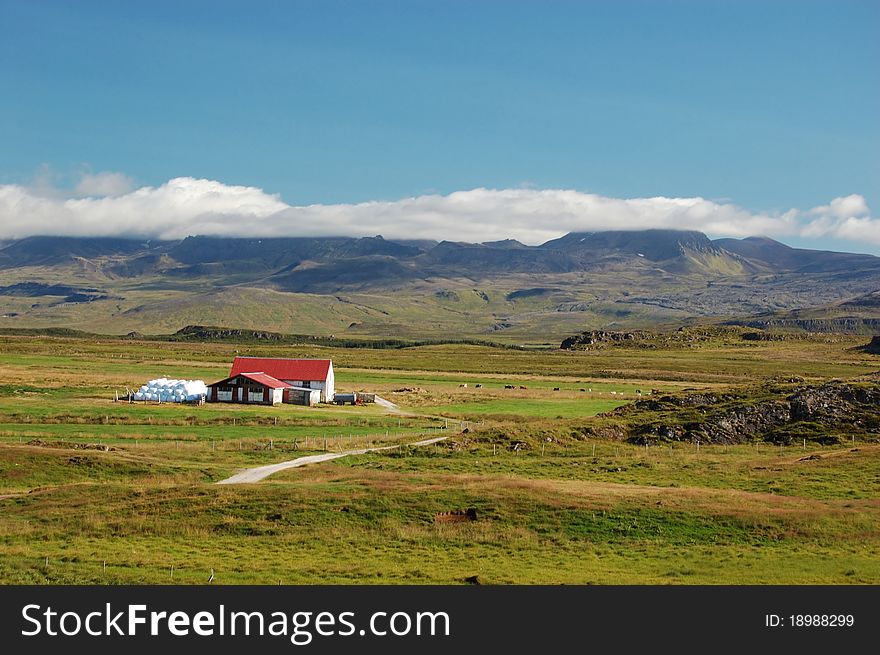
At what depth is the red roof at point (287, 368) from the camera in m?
105

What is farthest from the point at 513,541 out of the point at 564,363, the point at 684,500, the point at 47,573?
the point at 564,363

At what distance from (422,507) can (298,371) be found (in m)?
69.3

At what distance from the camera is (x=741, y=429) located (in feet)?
220

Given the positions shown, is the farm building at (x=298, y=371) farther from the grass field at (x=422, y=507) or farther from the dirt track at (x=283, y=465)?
the dirt track at (x=283, y=465)

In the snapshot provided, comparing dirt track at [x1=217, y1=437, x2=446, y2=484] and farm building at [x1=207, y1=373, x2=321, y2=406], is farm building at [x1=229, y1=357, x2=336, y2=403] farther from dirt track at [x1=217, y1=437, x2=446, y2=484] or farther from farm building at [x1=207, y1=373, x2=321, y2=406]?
dirt track at [x1=217, y1=437, x2=446, y2=484]

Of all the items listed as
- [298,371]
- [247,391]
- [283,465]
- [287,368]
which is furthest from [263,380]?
[283,465]

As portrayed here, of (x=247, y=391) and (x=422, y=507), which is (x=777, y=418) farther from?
(x=247, y=391)

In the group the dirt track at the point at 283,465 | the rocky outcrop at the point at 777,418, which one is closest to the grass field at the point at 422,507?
the dirt track at the point at 283,465

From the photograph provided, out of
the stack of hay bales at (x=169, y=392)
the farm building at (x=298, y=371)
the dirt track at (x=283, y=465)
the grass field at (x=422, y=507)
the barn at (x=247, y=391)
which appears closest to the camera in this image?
the grass field at (x=422, y=507)

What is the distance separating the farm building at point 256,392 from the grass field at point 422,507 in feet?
59.5

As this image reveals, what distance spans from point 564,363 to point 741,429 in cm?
12966

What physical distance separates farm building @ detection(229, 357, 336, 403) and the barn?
15.6 feet

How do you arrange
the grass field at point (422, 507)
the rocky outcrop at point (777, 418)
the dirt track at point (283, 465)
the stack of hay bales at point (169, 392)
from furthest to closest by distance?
the stack of hay bales at point (169, 392) < the rocky outcrop at point (777, 418) < the dirt track at point (283, 465) < the grass field at point (422, 507)

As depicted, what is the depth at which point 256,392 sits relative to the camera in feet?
320
